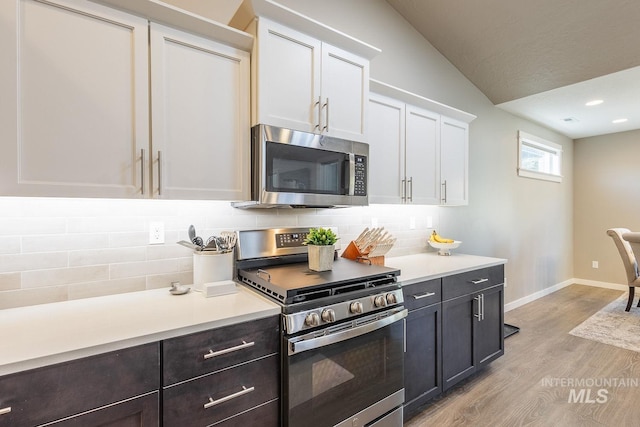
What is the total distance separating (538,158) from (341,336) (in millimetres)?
4993

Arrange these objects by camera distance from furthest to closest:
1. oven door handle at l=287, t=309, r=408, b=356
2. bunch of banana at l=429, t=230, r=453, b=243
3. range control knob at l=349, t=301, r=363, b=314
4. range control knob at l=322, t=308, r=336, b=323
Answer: bunch of banana at l=429, t=230, r=453, b=243
range control knob at l=349, t=301, r=363, b=314
range control knob at l=322, t=308, r=336, b=323
oven door handle at l=287, t=309, r=408, b=356

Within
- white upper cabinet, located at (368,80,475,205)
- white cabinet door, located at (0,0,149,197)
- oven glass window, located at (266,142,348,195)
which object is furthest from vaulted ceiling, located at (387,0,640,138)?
white cabinet door, located at (0,0,149,197)

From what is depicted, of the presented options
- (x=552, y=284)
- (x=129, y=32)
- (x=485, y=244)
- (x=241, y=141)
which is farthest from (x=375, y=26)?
(x=552, y=284)

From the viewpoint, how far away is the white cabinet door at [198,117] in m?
1.45

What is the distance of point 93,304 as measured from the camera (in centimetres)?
143

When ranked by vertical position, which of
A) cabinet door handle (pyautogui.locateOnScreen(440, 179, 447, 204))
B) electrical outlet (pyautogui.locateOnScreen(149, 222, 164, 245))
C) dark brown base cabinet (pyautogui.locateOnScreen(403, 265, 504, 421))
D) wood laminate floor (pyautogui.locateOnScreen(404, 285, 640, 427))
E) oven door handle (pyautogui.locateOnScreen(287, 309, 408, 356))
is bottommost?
wood laminate floor (pyautogui.locateOnScreen(404, 285, 640, 427))

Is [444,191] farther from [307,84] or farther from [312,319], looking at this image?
[312,319]

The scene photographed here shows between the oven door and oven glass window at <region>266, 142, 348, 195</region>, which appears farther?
oven glass window at <region>266, 142, 348, 195</region>

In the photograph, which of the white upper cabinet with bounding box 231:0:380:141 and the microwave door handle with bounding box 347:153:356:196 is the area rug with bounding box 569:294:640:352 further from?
the white upper cabinet with bounding box 231:0:380:141

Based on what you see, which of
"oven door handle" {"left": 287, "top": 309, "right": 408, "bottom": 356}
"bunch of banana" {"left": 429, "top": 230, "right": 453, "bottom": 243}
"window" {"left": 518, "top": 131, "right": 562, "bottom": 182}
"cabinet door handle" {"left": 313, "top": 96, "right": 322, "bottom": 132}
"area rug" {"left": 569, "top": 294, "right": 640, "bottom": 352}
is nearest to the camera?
"oven door handle" {"left": 287, "top": 309, "right": 408, "bottom": 356}

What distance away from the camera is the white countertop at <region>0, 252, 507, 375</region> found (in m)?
0.98

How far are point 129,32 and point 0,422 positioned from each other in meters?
1.47

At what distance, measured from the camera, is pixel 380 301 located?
169cm

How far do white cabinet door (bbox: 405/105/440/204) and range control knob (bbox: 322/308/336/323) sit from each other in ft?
4.46
